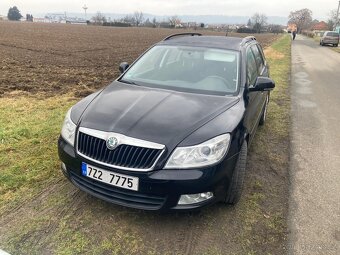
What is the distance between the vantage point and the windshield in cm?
394

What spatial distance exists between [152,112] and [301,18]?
126726 millimetres

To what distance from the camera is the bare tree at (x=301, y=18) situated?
114375 millimetres

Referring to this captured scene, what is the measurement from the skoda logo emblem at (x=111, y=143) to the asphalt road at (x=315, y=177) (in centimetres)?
175

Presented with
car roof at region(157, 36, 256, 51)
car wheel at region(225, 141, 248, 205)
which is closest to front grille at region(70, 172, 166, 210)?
car wheel at region(225, 141, 248, 205)

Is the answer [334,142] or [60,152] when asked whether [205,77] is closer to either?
[60,152]

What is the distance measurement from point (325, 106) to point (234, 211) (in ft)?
18.5

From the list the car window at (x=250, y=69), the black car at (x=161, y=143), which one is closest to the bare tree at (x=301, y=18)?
the car window at (x=250, y=69)

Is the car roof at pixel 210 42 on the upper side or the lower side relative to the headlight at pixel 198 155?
upper

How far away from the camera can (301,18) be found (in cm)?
11544

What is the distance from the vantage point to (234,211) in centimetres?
338

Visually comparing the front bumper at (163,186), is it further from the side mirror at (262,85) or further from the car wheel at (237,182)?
the side mirror at (262,85)

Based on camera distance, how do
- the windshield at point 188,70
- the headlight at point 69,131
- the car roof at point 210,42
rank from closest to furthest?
the headlight at point 69,131 → the windshield at point 188,70 → the car roof at point 210,42

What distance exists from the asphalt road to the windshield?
1.47 m

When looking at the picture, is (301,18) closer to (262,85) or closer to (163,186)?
(262,85)
